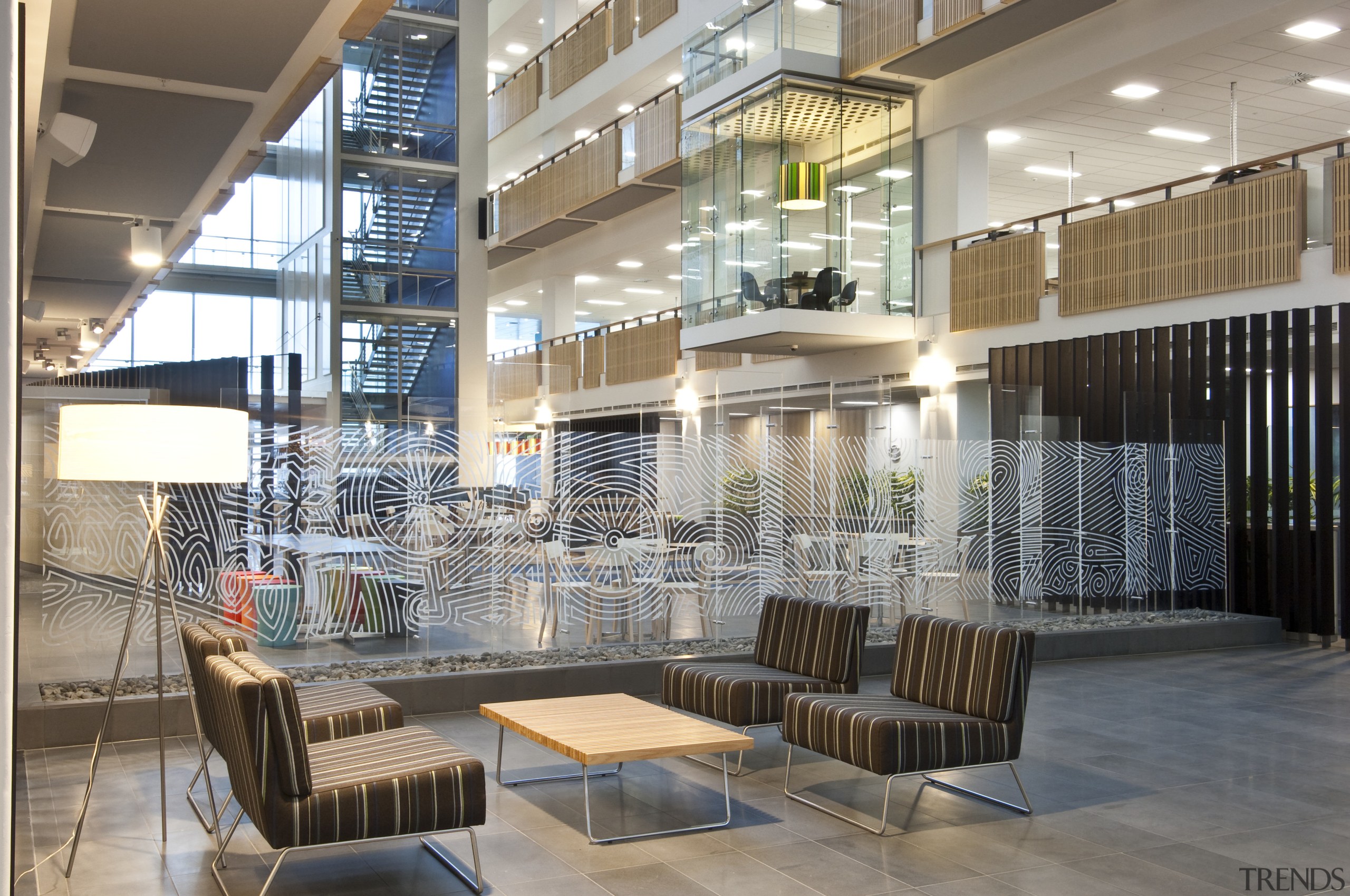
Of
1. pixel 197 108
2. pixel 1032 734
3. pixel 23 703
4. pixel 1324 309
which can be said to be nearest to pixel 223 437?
pixel 197 108

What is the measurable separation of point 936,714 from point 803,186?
31.2 ft

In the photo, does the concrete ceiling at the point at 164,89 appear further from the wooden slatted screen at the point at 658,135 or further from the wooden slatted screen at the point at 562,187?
the wooden slatted screen at the point at 562,187

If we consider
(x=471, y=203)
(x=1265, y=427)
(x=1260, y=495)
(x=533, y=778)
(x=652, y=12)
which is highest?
(x=652, y=12)

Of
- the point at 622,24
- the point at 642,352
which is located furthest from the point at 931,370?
the point at 622,24

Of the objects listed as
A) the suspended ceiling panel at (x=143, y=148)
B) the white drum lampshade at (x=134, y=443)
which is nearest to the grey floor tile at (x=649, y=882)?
the white drum lampshade at (x=134, y=443)

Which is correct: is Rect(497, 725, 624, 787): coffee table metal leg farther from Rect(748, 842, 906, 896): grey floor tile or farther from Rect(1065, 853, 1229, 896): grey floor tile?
Rect(1065, 853, 1229, 896): grey floor tile

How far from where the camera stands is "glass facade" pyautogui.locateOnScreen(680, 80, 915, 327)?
13.9 meters

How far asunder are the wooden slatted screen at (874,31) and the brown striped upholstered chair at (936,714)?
9.20 metres

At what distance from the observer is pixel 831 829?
4.92 metres

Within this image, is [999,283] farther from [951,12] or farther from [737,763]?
[737,763]

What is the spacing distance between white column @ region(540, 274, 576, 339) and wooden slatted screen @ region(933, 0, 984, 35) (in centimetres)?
1047

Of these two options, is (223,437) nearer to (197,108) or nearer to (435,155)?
(197,108)

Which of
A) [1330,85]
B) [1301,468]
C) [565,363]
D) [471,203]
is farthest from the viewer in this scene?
[565,363]

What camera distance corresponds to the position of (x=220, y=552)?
7281 mm
